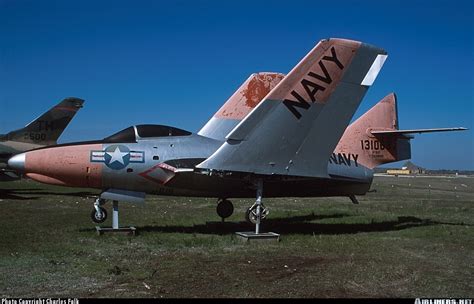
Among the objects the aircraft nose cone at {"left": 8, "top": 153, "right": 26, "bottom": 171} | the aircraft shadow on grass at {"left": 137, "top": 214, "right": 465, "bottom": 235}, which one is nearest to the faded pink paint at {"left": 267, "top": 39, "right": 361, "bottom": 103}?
the aircraft shadow on grass at {"left": 137, "top": 214, "right": 465, "bottom": 235}

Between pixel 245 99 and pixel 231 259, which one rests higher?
pixel 245 99

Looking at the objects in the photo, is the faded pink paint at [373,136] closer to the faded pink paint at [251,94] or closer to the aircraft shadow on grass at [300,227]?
the aircraft shadow on grass at [300,227]

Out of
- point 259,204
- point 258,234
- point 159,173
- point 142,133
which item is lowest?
point 258,234

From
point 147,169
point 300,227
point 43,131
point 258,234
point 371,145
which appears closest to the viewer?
point 258,234

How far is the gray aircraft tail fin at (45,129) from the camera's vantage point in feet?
99.2

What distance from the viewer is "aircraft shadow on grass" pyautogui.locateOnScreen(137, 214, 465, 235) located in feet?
41.4

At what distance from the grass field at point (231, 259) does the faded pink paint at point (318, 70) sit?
344cm

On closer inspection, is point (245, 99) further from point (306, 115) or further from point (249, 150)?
point (249, 150)

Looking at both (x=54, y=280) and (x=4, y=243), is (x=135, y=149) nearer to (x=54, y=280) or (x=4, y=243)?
(x=4, y=243)

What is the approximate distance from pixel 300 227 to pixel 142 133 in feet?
17.7

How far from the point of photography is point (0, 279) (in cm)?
672

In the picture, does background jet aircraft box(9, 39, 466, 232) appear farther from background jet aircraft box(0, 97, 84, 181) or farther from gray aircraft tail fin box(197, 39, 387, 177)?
background jet aircraft box(0, 97, 84, 181)

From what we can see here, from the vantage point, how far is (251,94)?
1500cm

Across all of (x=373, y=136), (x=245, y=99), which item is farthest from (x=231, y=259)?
(x=373, y=136)
